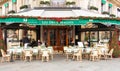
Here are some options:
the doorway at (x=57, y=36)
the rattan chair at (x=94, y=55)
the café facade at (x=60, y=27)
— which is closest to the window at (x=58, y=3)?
the café facade at (x=60, y=27)

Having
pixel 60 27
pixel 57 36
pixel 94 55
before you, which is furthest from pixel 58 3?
pixel 94 55

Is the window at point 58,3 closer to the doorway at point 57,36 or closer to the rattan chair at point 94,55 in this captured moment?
the doorway at point 57,36

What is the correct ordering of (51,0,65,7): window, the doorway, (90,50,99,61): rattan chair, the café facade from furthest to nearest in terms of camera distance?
1. (51,0,65,7): window
2. the doorway
3. the café facade
4. (90,50,99,61): rattan chair

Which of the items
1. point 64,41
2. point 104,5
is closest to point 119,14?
point 104,5

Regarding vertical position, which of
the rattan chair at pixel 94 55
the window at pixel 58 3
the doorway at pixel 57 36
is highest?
the window at pixel 58 3

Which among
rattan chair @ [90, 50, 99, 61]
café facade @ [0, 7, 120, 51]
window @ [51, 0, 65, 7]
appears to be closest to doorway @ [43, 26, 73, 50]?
café facade @ [0, 7, 120, 51]

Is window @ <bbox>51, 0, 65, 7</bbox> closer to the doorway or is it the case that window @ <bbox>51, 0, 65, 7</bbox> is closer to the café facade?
the café facade

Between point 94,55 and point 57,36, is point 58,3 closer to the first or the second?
point 57,36

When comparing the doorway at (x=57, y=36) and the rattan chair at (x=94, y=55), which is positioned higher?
the doorway at (x=57, y=36)

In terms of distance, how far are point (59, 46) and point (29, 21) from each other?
6.55 m

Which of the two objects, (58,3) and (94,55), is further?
(58,3)

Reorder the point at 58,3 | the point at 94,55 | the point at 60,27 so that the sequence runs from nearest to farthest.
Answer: the point at 94,55, the point at 60,27, the point at 58,3

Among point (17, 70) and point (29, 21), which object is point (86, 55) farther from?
point (17, 70)

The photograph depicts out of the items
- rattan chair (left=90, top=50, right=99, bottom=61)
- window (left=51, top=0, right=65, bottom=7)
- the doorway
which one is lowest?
rattan chair (left=90, top=50, right=99, bottom=61)
